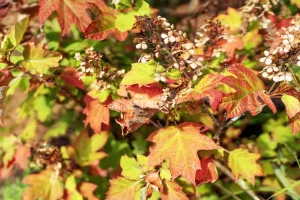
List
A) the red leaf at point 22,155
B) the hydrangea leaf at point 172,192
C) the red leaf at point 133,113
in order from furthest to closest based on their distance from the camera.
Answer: the red leaf at point 22,155, the hydrangea leaf at point 172,192, the red leaf at point 133,113

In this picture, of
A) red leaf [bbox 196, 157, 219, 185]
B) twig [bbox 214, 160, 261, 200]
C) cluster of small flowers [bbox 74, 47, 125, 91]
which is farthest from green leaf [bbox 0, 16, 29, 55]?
twig [bbox 214, 160, 261, 200]

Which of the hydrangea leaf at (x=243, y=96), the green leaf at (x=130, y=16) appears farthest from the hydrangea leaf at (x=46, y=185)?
the hydrangea leaf at (x=243, y=96)

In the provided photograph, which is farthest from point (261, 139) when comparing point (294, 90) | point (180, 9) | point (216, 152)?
point (180, 9)

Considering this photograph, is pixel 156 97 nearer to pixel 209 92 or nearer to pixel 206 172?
pixel 209 92

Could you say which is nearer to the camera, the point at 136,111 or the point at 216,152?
the point at 136,111

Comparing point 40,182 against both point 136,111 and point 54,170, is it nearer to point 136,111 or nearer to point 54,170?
point 54,170

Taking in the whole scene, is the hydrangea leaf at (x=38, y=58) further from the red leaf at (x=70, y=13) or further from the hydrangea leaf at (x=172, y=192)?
the hydrangea leaf at (x=172, y=192)
